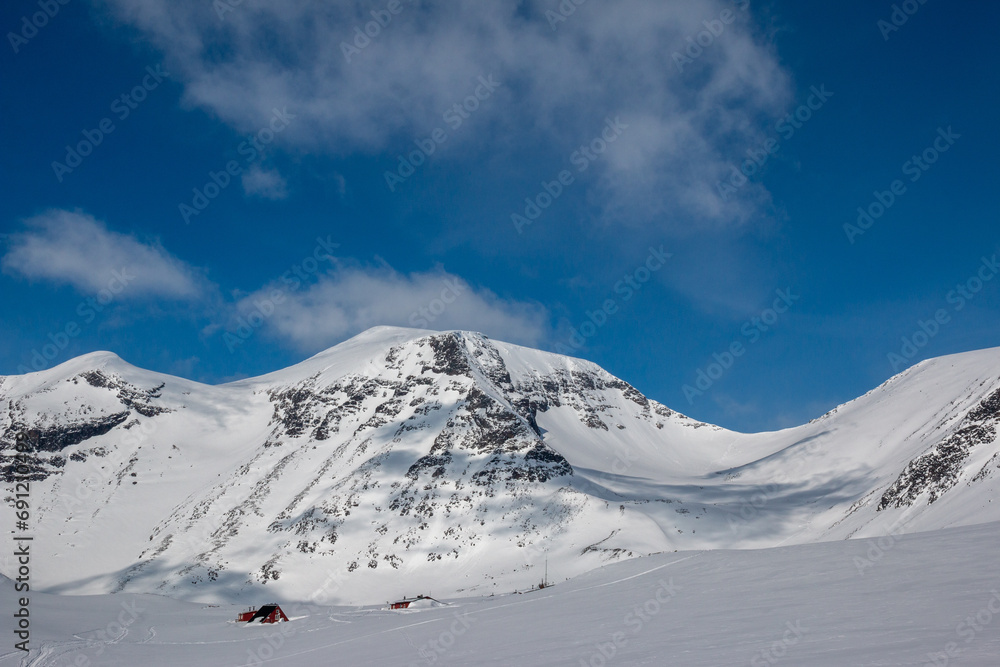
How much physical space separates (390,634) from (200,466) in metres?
127

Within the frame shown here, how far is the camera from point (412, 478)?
3912 inches

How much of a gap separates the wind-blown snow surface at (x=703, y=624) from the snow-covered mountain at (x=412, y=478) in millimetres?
36966

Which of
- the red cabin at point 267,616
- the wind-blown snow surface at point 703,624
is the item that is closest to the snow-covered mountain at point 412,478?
the red cabin at point 267,616

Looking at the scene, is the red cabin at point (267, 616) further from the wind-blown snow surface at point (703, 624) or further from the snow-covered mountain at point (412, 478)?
the snow-covered mountain at point (412, 478)

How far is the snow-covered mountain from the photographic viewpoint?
7481 cm

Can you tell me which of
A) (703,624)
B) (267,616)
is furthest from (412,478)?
(703,624)

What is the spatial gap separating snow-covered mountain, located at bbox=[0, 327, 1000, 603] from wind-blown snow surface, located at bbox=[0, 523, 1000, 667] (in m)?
37.0

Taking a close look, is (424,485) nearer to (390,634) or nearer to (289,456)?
(289,456)

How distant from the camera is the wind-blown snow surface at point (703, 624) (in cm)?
910

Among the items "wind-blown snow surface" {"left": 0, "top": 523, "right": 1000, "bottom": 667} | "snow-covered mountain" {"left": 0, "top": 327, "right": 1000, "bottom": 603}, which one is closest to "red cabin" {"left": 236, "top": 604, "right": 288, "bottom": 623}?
"wind-blown snow surface" {"left": 0, "top": 523, "right": 1000, "bottom": 667}

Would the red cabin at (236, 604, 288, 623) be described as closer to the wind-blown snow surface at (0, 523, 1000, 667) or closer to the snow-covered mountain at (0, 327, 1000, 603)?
the wind-blown snow surface at (0, 523, 1000, 667)

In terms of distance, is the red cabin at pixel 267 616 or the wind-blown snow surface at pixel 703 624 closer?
the wind-blown snow surface at pixel 703 624

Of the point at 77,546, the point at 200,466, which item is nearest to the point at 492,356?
the point at 200,466

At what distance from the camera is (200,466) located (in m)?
130
